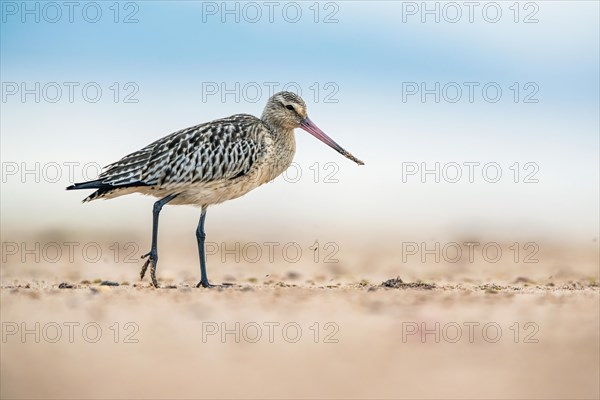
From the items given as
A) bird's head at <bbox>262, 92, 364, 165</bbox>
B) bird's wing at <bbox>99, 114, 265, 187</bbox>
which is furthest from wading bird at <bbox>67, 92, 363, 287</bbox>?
bird's head at <bbox>262, 92, 364, 165</bbox>

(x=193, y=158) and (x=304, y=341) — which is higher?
(x=193, y=158)

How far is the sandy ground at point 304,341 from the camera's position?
945cm

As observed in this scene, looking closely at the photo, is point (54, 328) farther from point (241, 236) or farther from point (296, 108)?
point (241, 236)

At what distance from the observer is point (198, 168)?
567 inches

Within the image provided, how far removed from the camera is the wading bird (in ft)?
46.9

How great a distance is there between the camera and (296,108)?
15641 millimetres

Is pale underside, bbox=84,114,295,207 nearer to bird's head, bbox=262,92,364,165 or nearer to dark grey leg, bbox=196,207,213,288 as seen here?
dark grey leg, bbox=196,207,213,288

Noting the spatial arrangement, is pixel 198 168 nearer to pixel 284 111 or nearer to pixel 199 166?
pixel 199 166

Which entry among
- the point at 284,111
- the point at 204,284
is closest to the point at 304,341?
the point at 204,284

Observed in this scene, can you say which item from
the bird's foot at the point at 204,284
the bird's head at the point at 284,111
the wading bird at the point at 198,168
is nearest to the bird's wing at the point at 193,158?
the wading bird at the point at 198,168

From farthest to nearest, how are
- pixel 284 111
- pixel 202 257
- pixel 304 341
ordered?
pixel 284 111 < pixel 202 257 < pixel 304 341

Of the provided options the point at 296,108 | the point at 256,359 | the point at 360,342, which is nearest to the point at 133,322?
the point at 256,359

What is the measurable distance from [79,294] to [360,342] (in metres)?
4.02

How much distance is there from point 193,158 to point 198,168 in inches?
6.4
